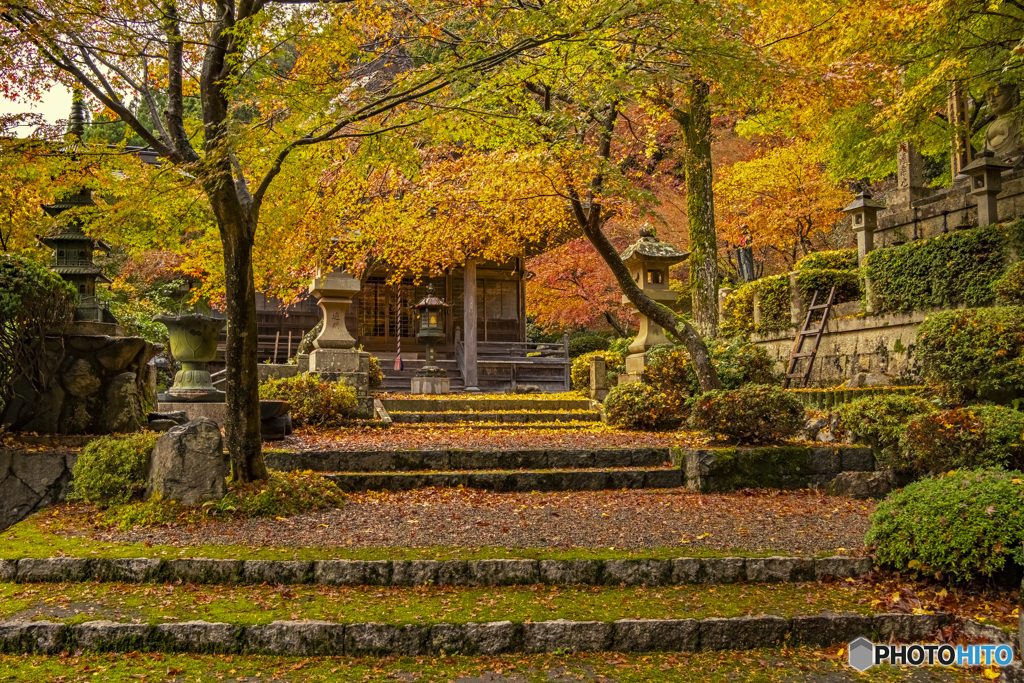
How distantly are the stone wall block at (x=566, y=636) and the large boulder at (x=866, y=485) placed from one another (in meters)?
5.13

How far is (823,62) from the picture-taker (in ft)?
46.0

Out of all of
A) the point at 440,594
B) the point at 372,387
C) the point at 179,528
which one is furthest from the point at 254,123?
the point at 372,387

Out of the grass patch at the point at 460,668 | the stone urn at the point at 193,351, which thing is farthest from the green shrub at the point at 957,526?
the stone urn at the point at 193,351

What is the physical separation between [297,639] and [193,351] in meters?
7.95

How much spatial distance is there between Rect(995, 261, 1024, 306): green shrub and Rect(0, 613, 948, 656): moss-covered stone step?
318 inches

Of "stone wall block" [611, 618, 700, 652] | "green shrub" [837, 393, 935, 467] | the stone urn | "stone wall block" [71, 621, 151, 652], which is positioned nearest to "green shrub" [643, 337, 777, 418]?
"green shrub" [837, 393, 935, 467]

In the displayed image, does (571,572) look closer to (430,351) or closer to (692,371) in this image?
(692,371)

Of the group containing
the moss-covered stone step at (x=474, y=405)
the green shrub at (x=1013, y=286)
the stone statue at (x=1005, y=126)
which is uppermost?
the stone statue at (x=1005, y=126)

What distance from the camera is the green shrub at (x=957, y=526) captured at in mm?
5250

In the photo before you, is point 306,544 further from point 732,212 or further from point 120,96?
point 732,212

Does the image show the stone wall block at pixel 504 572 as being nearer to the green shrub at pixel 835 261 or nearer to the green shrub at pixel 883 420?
the green shrub at pixel 883 420

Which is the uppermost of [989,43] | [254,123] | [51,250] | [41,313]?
[989,43]

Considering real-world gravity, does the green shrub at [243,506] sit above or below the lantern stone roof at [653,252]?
below

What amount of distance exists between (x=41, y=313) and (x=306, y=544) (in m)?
4.43
